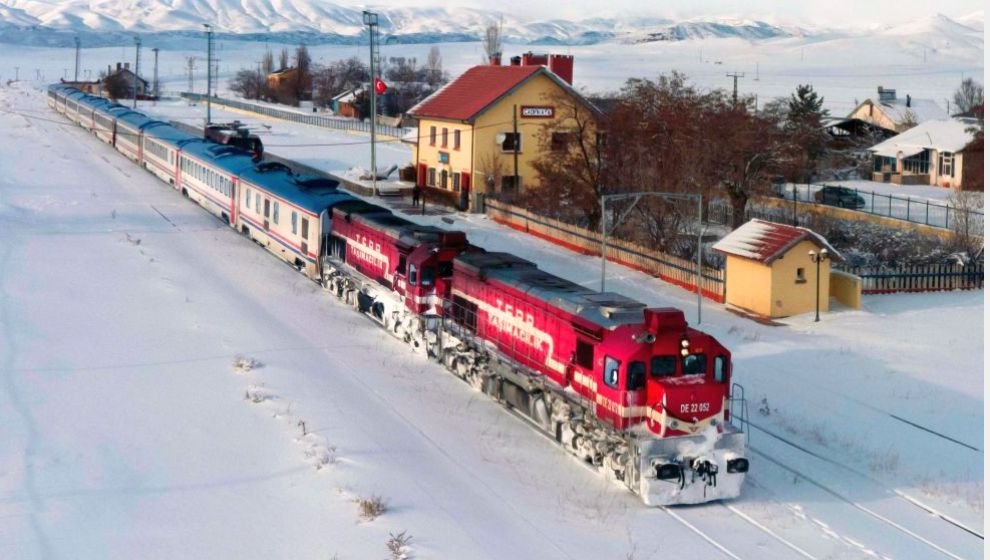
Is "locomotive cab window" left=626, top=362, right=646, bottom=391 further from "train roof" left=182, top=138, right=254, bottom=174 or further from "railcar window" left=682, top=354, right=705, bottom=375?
"train roof" left=182, top=138, right=254, bottom=174

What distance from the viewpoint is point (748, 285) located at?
34750mm

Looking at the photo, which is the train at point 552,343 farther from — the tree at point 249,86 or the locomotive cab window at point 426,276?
the tree at point 249,86

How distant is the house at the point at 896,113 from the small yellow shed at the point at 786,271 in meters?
57.3

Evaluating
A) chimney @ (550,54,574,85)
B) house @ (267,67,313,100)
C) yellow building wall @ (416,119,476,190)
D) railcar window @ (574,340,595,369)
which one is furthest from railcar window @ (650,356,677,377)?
house @ (267,67,313,100)

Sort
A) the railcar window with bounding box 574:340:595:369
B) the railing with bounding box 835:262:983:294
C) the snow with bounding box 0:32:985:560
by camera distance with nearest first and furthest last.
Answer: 1. the snow with bounding box 0:32:985:560
2. the railcar window with bounding box 574:340:595:369
3. the railing with bounding box 835:262:983:294

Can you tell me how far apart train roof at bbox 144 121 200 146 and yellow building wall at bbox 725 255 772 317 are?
32.5 metres

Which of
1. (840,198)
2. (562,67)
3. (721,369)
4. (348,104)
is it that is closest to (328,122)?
(348,104)

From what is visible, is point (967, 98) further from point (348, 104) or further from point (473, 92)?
point (473, 92)

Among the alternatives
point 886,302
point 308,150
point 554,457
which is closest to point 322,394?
point 554,457

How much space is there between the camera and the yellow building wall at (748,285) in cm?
3394

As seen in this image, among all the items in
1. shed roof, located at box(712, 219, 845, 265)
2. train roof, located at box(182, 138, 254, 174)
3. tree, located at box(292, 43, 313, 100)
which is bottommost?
shed roof, located at box(712, 219, 845, 265)

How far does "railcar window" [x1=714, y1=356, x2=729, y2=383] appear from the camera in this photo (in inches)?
776

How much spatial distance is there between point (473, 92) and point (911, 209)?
78.5 feet

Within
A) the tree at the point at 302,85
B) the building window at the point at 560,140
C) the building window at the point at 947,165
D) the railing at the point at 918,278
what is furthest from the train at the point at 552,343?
the tree at the point at 302,85
